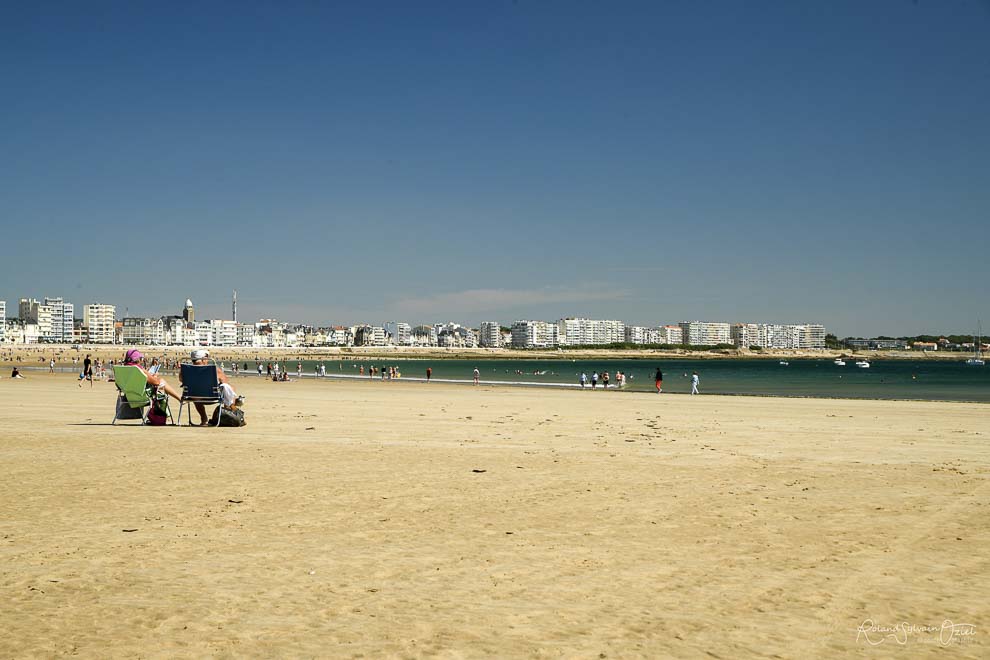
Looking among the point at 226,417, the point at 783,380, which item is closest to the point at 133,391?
the point at 226,417

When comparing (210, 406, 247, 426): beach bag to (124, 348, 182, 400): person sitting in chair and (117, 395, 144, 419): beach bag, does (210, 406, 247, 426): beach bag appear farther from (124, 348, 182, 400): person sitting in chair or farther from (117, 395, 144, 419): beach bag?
(117, 395, 144, 419): beach bag

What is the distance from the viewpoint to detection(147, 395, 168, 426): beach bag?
14703 millimetres

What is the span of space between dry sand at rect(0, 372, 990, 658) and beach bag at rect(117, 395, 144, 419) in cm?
305

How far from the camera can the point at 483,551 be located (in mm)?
5906

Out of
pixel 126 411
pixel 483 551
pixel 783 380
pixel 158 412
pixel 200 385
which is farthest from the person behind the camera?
pixel 783 380

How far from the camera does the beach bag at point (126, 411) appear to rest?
1529cm

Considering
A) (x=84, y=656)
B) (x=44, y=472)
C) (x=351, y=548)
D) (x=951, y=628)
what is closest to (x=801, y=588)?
(x=951, y=628)

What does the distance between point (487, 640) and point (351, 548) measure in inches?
84.7

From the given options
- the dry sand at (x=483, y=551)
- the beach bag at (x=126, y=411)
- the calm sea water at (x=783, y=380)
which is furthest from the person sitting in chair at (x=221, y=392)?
the calm sea water at (x=783, y=380)

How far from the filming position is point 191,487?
837 cm

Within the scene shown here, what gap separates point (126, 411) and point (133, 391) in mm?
953

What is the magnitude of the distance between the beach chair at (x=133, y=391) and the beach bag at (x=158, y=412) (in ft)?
0.32

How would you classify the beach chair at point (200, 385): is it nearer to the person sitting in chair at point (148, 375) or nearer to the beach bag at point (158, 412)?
the person sitting in chair at point (148, 375)

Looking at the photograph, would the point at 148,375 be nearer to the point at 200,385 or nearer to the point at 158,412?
the point at 158,412
